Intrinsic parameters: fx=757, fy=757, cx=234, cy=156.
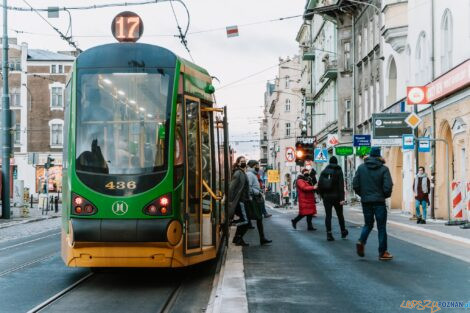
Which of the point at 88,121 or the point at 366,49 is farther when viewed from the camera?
the point at 366,49

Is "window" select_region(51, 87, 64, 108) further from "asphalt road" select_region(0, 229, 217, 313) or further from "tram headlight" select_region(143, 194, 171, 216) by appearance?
"tram headlight" select_region(143, 194, 171, 216)

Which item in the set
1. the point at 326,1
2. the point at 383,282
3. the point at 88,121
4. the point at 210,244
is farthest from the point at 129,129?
the point at 326,1

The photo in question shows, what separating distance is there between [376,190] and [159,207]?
4120mm

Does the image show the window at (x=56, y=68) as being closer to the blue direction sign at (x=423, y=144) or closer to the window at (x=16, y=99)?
the window at (x=16, y=99)

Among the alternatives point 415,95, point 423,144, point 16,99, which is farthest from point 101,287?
point 16,99

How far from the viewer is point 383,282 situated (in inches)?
384

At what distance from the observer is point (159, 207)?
950 centimetres

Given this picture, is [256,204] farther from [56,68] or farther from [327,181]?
[56,68]

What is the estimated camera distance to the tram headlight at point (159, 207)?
946 centimetres

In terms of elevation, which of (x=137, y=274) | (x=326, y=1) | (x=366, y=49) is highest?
(x=326, y=1)

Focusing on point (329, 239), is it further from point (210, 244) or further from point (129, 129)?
point (129, 129)

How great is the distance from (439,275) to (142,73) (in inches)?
193

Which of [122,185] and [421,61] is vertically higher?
[421,61]

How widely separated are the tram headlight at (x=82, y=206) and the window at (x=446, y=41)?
18819 mm
